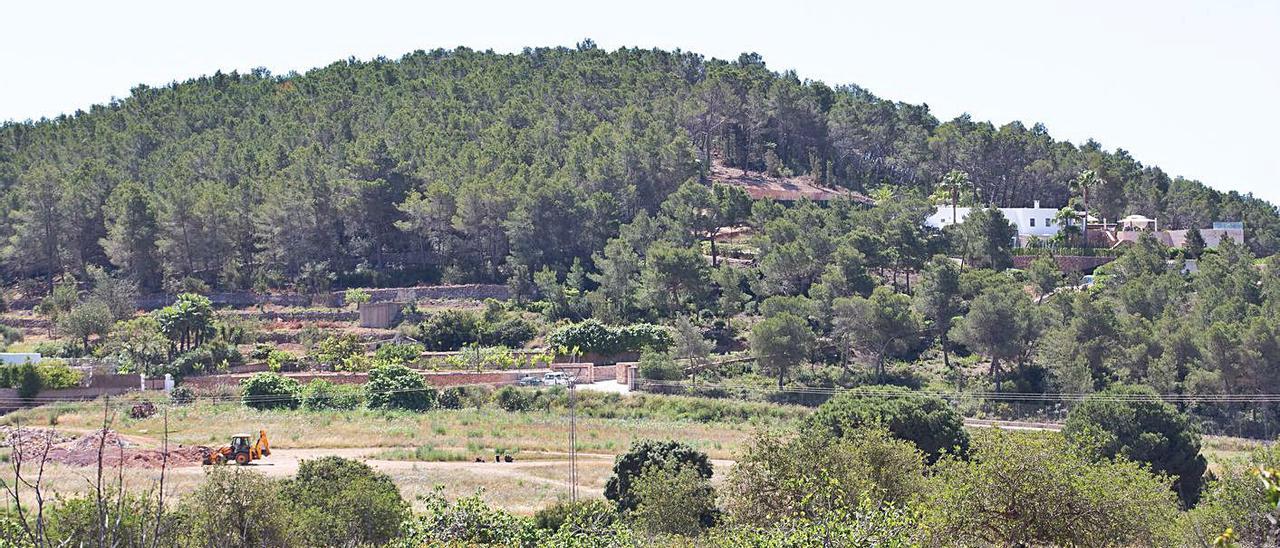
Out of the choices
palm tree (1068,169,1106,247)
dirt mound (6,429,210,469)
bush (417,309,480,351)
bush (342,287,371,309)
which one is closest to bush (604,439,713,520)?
dirt mound (6,429,210,469)

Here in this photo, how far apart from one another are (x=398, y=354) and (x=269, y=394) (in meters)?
7.50

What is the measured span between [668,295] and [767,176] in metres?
30.8

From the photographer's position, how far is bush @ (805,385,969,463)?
41.0 metres

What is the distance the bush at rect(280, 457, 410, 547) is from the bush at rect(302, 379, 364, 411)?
20.0 m

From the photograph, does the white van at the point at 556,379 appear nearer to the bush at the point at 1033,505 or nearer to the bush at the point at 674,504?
the bush at the point at 674,504

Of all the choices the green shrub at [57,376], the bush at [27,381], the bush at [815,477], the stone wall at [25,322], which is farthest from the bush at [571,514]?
the stone wall at [25,322]

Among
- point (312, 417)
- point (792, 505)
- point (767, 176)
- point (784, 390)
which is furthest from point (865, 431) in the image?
point (767, 176)

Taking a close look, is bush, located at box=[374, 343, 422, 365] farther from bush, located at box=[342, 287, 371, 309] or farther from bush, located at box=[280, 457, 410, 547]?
bush, located at box=[280, 457, 410, 547]

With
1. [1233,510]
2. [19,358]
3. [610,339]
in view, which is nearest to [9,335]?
[19,358]

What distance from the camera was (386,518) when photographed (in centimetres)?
2948

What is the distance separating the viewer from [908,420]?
41.8 metres

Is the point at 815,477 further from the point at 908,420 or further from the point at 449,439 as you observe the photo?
the point at 449,439

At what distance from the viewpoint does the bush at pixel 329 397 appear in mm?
52531

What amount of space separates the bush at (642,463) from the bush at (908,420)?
14.6 ft
